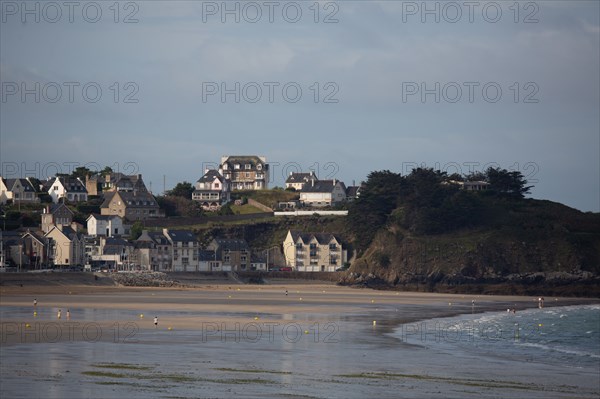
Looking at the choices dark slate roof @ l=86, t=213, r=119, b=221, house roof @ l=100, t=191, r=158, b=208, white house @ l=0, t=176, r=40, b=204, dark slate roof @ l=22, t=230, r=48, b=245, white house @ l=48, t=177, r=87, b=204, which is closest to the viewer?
dark slate roof @ l=22, t=230, r=48, b=245

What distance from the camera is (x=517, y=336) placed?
50.2 m

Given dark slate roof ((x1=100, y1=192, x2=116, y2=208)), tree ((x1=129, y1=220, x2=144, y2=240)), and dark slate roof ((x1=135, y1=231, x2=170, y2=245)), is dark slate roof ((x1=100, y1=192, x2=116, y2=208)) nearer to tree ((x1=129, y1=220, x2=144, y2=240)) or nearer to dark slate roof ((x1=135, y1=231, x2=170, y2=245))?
tree ((x1=129, y1=220, x2=144, y2=240))

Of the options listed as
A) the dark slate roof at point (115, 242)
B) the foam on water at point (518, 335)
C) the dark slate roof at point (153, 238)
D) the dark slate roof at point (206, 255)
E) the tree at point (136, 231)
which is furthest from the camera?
the tree at point (136, 231)

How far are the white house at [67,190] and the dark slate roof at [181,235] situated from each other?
82.0 ft

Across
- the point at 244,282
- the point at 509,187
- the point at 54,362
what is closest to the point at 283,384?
the point at 54,362

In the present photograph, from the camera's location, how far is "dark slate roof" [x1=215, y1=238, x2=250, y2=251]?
11519 cm

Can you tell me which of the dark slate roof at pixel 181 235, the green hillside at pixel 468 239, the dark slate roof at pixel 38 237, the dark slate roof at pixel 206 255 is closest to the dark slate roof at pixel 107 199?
the dark slate roof at pixel 181 235

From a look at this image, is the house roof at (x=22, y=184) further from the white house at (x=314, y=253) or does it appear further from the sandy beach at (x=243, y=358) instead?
the sandy beach at (x=243, y=358)

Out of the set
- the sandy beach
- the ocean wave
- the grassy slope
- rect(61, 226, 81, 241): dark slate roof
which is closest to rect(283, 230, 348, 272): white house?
the grassy slope

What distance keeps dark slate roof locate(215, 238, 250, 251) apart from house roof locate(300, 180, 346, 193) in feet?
101

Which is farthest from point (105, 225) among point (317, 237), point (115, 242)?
point (317, 237)

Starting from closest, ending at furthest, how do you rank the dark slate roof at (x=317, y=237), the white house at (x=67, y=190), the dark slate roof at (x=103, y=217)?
the dark slate roof at (x=103, y=217) < the dark slate roof at (x=317, y=237) < the white house at (x=67, y=190)

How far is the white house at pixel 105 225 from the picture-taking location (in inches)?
4493

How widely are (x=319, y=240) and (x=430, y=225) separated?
15.3 meters
